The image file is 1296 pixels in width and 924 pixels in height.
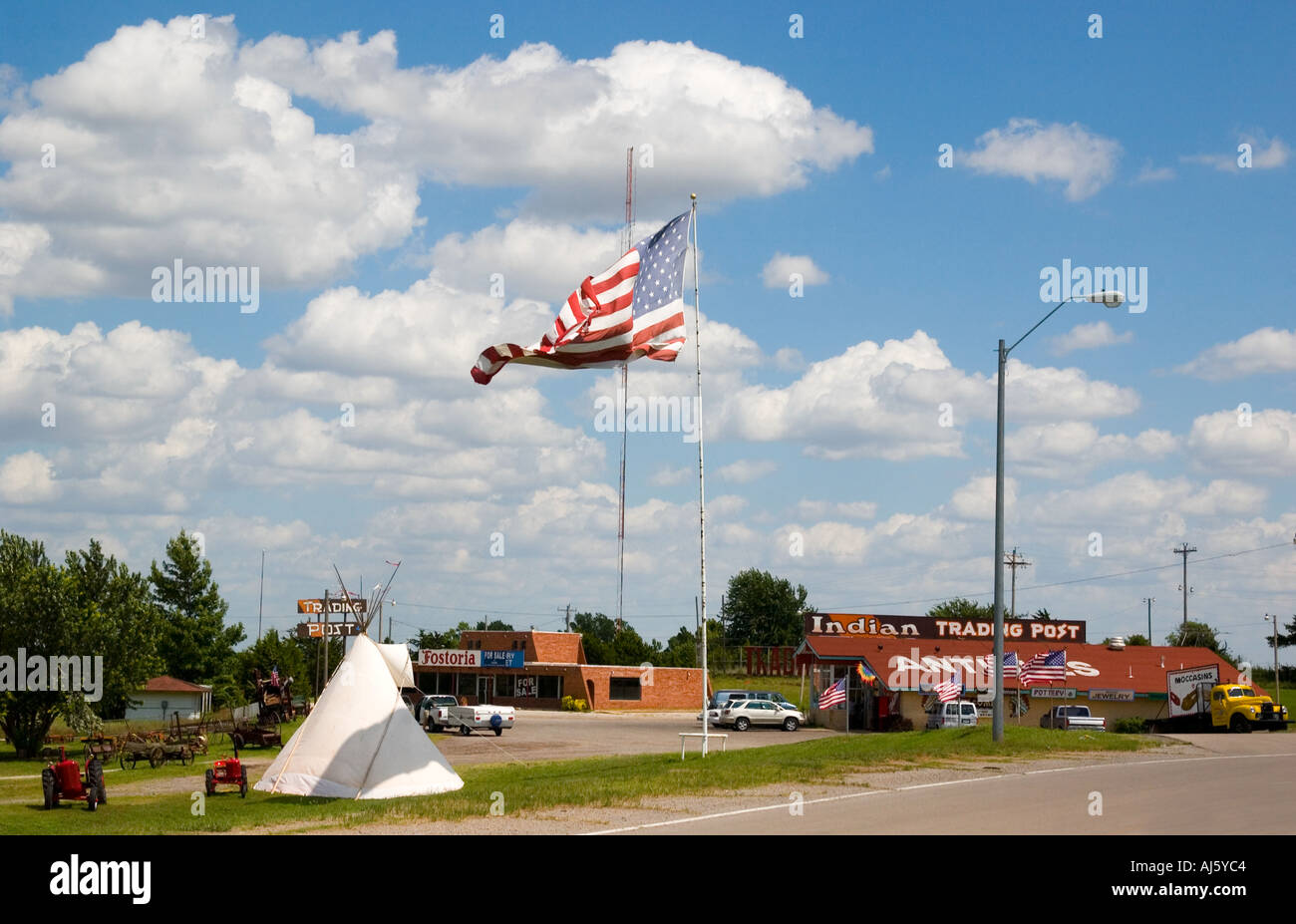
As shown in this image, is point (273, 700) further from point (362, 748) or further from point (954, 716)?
point (362, 748)

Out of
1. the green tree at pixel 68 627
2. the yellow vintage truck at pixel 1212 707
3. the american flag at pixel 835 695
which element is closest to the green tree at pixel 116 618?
the green tree at pixel 68 627

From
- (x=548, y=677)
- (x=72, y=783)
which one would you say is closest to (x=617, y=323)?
(x=72, y=783)

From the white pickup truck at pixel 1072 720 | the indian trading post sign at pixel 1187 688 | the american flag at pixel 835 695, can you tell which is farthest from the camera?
the indian trading post sign at pixel 1187 688

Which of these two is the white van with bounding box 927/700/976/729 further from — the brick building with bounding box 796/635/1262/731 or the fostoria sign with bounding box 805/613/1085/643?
the fostoria sign with bounding box 805/613/1085/643

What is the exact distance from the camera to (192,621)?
84.2 m

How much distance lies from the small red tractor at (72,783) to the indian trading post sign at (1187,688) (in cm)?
3797

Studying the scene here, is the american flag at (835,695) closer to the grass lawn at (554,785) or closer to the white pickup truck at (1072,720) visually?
the grass lawn at (554,785)

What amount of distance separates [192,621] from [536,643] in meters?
22.9

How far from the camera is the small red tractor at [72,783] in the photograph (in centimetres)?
2481

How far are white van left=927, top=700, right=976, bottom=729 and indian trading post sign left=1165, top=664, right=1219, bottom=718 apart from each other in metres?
7.87

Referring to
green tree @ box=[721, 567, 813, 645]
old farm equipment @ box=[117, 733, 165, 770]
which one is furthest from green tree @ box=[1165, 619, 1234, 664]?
old farm equipment @ box=[117, 733, 165, 770]

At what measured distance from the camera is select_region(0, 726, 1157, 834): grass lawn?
18.8 m
